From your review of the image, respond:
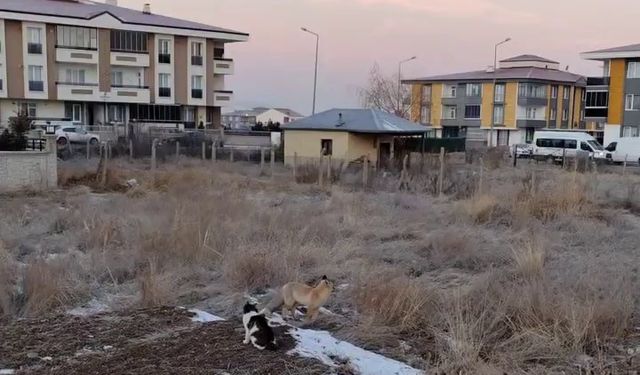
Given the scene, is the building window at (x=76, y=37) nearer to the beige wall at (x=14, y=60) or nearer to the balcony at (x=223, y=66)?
the beige wall at (x=14, y=60)

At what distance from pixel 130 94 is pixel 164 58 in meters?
4.44

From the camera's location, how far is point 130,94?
54.5 metres

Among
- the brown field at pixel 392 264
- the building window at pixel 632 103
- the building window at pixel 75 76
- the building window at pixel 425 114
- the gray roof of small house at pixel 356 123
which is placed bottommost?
the brown field at pixel 392 264

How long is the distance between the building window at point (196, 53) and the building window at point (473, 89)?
31054 millimetres

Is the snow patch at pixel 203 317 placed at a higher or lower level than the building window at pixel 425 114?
lower

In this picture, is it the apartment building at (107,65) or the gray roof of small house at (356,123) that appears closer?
the gray roof of small house at (356,123)

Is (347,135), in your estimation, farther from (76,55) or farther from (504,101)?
(504,101)

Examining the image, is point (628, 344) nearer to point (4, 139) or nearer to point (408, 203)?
Result: point (408, 203)

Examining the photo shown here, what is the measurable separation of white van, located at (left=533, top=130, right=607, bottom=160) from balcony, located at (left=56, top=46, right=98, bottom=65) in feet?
110

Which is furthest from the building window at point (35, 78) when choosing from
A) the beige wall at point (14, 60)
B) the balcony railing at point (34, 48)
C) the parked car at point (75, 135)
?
the parked car at point (75, 135)

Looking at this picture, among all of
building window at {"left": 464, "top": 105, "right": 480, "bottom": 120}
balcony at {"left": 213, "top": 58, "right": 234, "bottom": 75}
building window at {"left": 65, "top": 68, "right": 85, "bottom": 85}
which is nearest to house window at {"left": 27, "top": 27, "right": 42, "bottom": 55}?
building window at {"left": 65, "top": 68, "right": 85, "bottom": 85}

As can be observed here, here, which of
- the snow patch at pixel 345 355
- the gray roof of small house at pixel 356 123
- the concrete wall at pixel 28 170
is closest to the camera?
the snow patch at pixel 345 355

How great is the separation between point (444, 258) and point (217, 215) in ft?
15.1

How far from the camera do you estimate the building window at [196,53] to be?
57.8 m
